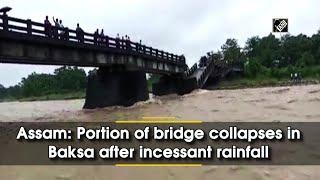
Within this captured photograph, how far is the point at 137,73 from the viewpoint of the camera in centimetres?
4288

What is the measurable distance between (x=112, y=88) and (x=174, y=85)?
72.4 ft

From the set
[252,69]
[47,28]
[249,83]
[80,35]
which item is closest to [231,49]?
[252,69]

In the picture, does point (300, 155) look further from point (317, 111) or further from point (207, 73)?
point (207, 73)

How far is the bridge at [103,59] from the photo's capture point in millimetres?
27344

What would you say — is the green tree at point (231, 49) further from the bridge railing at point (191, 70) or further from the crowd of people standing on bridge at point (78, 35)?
the crowd of people standing on bridge at point (78, 35)

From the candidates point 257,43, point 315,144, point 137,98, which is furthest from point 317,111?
point 257,43

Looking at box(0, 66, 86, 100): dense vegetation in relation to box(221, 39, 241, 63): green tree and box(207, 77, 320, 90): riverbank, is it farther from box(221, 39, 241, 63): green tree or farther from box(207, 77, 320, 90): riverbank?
box(207, 77, 320, 90): riverbank

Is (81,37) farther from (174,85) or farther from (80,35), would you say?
(174,85)

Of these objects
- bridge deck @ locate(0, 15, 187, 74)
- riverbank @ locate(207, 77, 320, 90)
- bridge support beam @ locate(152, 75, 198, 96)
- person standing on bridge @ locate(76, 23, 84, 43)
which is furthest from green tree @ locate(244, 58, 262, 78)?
person standing on bridge @ locate(76, 23, 84, 43)

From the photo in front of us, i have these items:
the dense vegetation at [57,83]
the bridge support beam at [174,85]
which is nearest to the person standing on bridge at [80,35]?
the bridge support beam at [174,85]

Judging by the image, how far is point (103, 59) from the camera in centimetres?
3819

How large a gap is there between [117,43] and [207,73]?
30.5m

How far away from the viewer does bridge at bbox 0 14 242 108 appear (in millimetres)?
27344

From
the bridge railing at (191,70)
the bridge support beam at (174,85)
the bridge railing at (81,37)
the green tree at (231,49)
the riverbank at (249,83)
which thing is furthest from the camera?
the green tree at (231,49)
